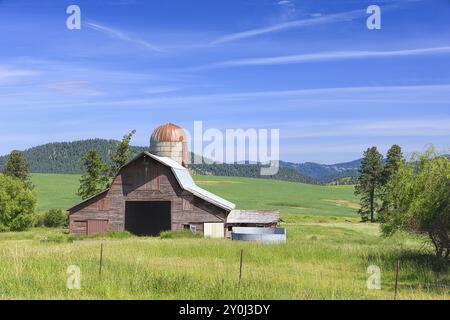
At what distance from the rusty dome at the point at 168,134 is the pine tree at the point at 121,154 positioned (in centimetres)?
547

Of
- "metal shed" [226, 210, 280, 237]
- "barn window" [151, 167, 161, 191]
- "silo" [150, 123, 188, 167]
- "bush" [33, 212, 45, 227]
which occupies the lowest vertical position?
"bush" [33, 212, 45, 227]

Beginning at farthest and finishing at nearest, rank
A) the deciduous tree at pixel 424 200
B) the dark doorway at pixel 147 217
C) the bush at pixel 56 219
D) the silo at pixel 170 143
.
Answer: the bush at pixel 56 219 < the silo at pixel 170 143 < the dark doorway at pixel 147 217 < the deciduous tree at pixel 424 200

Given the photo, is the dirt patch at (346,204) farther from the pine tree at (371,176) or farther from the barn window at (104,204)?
the barn window at (104,204)

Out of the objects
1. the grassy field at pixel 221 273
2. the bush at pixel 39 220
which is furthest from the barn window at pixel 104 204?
the bush at pixel 39 220

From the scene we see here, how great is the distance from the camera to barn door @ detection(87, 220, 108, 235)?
146 ft

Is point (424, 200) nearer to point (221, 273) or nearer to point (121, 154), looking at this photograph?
point (221, 273)

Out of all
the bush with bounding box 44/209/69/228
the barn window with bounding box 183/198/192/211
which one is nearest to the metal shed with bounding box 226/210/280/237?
the barn window with bounding box 183/198/192/211

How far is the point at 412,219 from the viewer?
2272 centimetres

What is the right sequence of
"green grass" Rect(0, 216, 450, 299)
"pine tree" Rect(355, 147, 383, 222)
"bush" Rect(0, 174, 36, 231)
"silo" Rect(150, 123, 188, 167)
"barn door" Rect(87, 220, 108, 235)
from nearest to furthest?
"green grass" Rect(0, 216, 450, 299)
"barn door" Rect(87, 220, 108, 235)
"silo" Rect(150, 123, 188, 167)
"bush" Rect(0, 174, 36, 231)
"pine tree" Rect(355, 147, 383, 222)

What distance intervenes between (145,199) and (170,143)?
31.7 feet

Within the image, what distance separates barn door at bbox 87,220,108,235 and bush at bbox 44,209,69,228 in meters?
18.2

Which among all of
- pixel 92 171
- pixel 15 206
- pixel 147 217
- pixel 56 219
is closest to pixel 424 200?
pixel 147 217

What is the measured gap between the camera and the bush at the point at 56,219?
62.0 meters

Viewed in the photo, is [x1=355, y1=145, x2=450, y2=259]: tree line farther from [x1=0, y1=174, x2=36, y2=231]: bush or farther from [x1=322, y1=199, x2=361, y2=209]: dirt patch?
[x1=322, y1=199, x2=361, y2=209]: dirt patch
